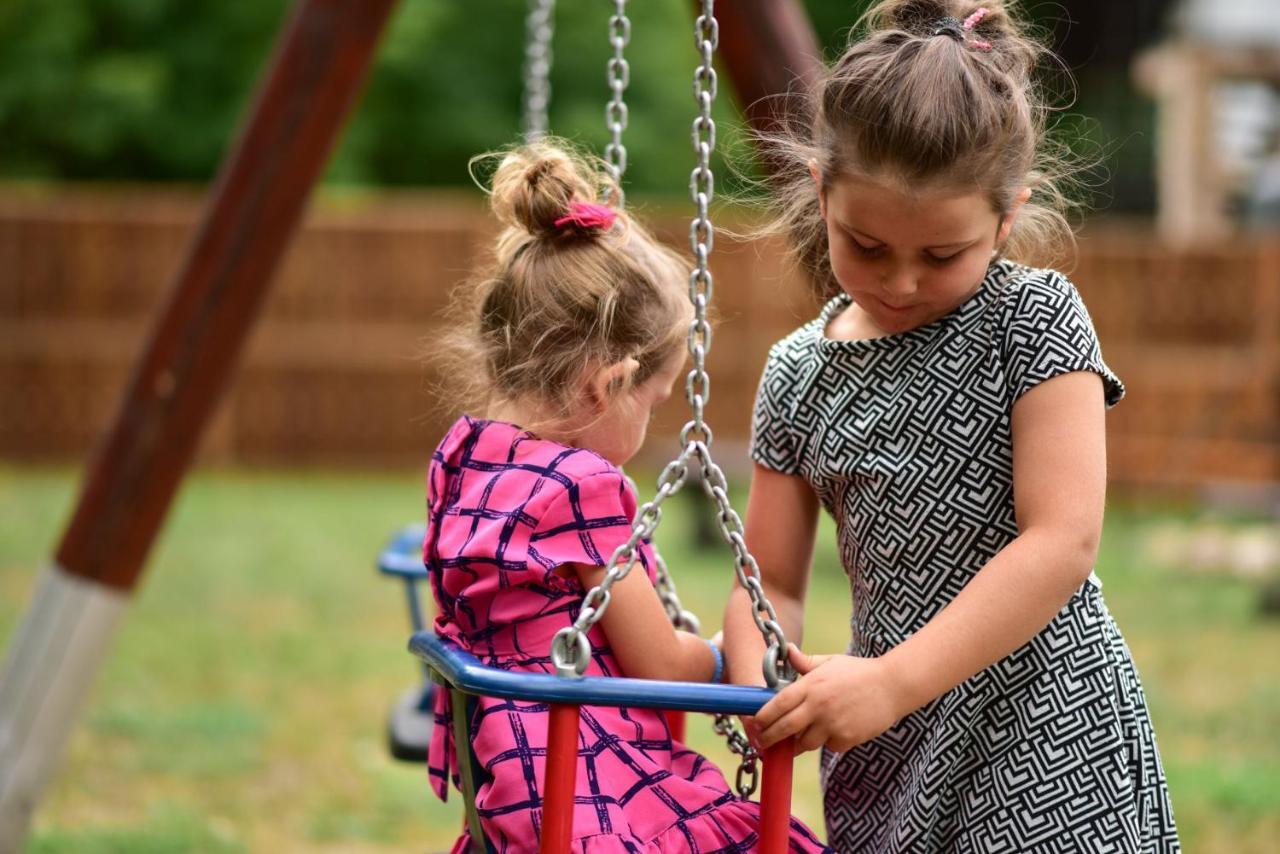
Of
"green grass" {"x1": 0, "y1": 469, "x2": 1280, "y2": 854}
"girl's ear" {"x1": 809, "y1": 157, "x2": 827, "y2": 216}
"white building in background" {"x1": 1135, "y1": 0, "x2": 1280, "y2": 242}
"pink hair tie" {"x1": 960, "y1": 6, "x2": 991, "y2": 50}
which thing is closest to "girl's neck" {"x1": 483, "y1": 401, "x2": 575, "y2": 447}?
"girl's ear" {"x1": 809, "y1": 157, "x2": 827, "y2": 216}

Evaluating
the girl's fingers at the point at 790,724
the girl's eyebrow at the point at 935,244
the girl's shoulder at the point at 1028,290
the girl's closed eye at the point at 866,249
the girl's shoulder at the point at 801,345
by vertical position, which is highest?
the girl's eyebrow at the point at 935,244

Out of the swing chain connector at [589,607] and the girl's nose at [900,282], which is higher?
the girl's nose at [900,282]

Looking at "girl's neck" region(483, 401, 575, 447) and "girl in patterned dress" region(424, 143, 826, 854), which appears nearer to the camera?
"girl in patterned dress" region(424, 143, 826, 854)

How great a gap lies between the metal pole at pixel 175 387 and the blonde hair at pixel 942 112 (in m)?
1.98

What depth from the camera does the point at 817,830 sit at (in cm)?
475

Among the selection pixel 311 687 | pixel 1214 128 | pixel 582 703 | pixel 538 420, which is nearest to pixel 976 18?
pixel 538 420

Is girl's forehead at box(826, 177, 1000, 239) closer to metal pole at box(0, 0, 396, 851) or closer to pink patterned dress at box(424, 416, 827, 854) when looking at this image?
pink patterned dress at box(424, 416, 827, 854)

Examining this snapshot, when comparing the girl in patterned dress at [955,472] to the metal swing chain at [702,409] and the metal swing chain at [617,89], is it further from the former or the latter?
the metal swing chain at [617,89]

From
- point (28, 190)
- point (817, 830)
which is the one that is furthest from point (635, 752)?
point (28, 190)

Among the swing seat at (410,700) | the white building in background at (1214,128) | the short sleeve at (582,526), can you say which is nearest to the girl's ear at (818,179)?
the short sleeve at (582,526)

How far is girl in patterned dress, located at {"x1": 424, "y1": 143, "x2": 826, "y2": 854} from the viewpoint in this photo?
2.01m

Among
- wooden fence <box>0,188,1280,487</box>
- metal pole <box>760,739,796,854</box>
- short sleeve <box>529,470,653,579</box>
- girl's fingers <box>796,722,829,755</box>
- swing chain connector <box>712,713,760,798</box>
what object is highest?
short sleeve <box>529,470,653,579</box>

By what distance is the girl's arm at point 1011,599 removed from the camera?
6.11ft

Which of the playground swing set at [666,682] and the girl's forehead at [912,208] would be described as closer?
the playground swing set at [666,682]
